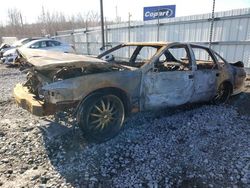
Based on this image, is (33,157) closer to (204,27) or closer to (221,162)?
(221,162)

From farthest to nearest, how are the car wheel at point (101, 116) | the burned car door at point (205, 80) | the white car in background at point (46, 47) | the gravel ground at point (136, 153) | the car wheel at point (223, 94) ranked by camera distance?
the white car in background at point (46, 47), the car wheel at point (223, 94), the burned car door at point (205, 80), the car wheel at point (101, 116), the gravel ground at point (136, 153)

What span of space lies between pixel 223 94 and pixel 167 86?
219cm

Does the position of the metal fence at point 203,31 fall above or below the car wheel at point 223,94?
above

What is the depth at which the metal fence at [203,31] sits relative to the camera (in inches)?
361

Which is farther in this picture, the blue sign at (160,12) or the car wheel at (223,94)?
the blue sign at (160,12)

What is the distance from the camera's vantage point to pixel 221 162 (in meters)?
3.42

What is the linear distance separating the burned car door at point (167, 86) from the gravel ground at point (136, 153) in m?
0.41

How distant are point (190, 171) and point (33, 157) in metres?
2.19

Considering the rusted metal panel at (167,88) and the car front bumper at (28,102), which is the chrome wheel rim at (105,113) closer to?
the rusted metal panel at (167,88)

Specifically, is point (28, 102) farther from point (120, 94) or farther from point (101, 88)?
point (120, 94)

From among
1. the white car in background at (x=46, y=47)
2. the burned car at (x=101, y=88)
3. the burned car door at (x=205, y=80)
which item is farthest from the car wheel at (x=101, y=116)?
the white car in background at (x=46, y=47)

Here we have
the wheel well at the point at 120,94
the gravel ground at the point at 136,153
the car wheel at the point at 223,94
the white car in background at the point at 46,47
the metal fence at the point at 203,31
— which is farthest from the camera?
the white car in background at the point at 46,47

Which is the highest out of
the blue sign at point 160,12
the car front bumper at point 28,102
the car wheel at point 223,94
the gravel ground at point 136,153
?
the blue sign at point 160,12

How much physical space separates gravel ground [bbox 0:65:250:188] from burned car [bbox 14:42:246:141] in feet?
1.30
